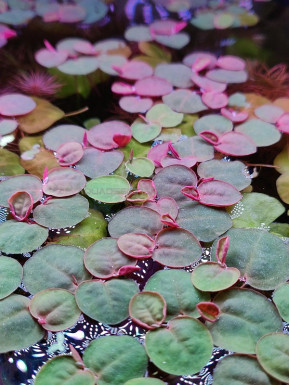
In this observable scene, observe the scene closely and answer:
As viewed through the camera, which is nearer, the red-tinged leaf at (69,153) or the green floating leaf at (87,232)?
the green floating leaf at (87,232)

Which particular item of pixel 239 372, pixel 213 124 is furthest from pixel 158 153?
pixel 239 372

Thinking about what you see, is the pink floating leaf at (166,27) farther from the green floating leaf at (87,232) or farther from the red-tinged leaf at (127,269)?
the red-tinged leaf at (127,269)

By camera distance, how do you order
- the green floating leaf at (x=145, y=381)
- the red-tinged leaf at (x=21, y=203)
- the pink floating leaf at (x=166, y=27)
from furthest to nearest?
1. the pink floating leaf at (x=166, y=27)
2. the red-tinged leaf at (x=21, y=203)
3. the green floating leaf at (x=145, y=381)

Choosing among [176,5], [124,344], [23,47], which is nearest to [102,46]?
[23,47]

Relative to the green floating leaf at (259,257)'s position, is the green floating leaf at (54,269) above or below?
above

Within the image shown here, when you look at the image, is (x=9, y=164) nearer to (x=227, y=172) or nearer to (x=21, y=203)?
(x=21, y=203)

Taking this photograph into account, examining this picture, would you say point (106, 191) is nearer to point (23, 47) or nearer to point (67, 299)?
point (67, 299)

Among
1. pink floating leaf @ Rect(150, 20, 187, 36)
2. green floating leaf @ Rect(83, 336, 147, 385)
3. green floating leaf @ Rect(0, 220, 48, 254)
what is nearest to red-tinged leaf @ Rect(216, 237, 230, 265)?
green floating leaf @ Rect(83, 336, 147, 385)

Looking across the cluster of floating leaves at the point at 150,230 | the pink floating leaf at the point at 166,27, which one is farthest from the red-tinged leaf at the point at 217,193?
the pink floating leaf at the point at 166,27
